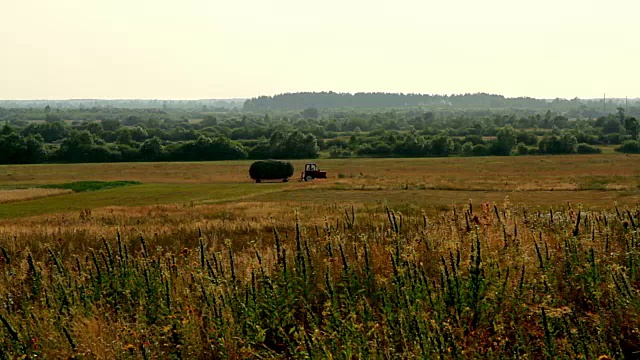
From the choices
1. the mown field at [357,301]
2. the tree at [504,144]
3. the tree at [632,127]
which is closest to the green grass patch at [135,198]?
the mown field at [357,301]

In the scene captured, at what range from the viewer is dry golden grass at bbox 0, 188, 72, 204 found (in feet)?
199

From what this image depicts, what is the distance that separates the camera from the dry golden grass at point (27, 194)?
60.6 meters

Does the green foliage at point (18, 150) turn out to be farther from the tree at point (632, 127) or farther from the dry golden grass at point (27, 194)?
the tree at point (632, 127)

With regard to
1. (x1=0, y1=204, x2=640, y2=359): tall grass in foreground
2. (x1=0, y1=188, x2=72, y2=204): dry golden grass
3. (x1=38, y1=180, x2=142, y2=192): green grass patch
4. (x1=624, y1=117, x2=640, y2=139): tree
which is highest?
(x1=0, y1=204, x2=640, y2=359): tall grass in foreground

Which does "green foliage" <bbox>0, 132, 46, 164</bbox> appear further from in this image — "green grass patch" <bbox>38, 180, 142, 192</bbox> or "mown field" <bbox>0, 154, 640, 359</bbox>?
"mown field" <bbox>0, 154, 640, 359</bbox>

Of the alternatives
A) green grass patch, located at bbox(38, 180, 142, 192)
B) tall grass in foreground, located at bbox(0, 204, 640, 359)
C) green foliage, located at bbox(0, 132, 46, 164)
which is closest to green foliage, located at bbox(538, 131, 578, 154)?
green grass patch, located at bbox(38, 180, 142, 192)

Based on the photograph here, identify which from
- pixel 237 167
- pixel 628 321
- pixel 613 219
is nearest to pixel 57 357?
pixel 628 321

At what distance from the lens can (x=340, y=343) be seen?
9.06 metres

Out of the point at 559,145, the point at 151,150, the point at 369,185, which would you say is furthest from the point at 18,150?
the point at 559,145

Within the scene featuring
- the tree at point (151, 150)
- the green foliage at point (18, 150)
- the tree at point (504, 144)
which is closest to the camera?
the green foliage at point (18, 150)

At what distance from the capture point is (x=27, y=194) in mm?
65250

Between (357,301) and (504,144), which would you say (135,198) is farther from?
(504,144)

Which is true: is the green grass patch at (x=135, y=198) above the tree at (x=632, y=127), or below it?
below

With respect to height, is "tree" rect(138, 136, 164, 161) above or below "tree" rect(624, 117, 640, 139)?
below
